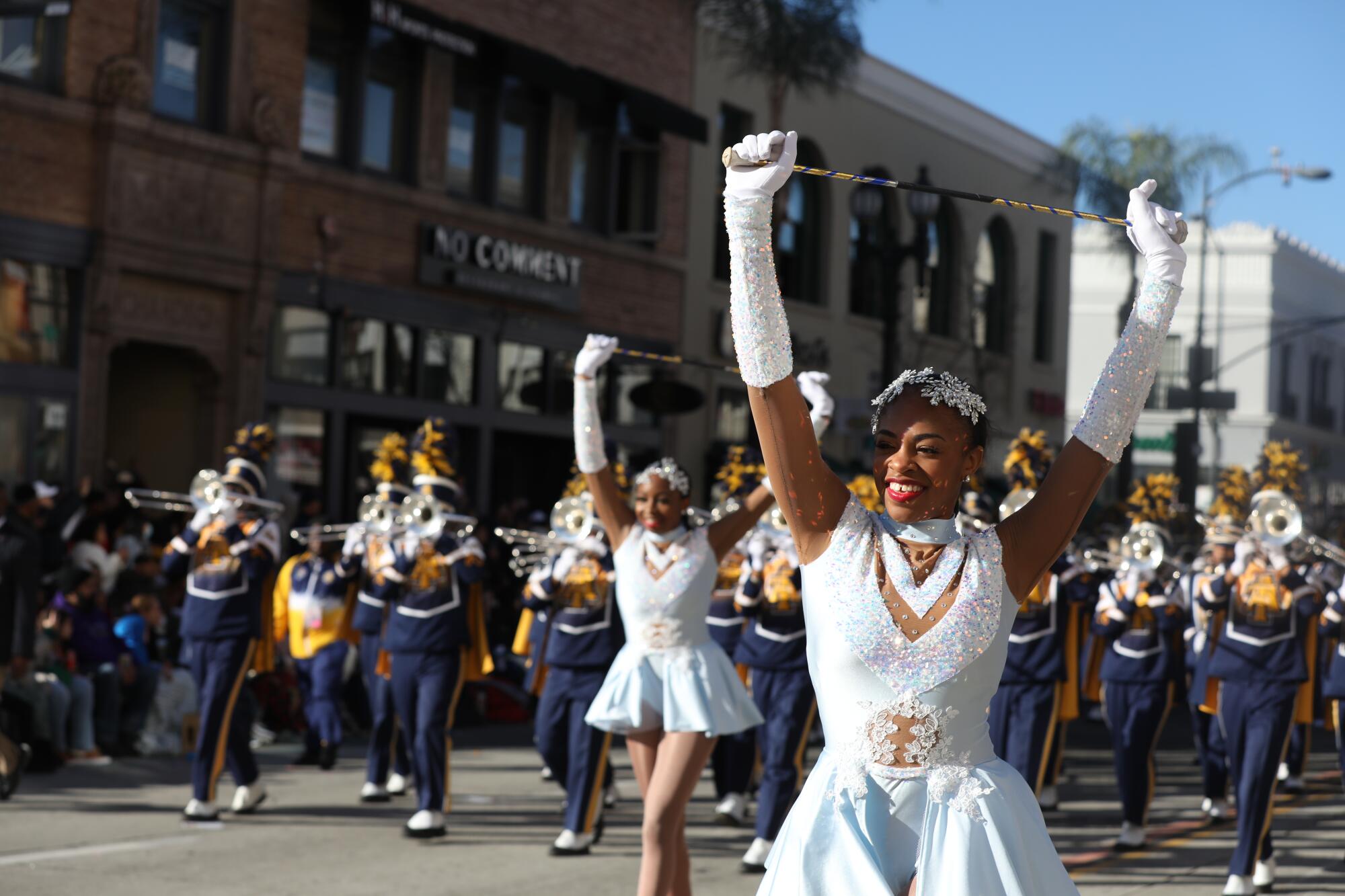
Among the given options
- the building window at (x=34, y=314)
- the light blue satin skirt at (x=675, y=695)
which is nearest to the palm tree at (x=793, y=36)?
the building window at (x=34, y=314)

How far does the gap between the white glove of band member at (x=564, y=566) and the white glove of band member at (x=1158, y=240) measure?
6.91 metres

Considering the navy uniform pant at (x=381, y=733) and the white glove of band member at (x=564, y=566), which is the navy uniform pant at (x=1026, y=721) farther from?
the navy uniform pant at (x=381, y=733)

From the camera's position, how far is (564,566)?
10.3 metres

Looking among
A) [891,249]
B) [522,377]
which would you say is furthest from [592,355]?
[522,377]

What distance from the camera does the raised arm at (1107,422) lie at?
3.57 m

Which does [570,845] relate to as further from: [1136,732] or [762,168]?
[762,168]

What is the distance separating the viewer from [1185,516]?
2048cm

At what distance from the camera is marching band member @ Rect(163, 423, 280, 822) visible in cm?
1023

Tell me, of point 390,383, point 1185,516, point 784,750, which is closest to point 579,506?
point 784,750

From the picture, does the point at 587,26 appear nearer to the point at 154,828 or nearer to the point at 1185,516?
the point at 1185,516

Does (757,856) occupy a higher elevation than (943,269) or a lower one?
lower

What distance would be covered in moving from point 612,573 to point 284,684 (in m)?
5.24

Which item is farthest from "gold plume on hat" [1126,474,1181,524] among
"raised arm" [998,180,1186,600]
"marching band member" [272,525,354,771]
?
"raised arm" [998,180,1186,600]

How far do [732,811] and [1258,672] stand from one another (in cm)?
353
